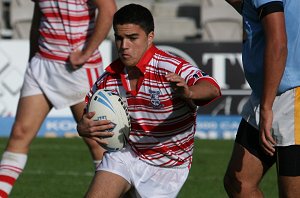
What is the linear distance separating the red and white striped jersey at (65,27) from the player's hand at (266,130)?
95.6 inches

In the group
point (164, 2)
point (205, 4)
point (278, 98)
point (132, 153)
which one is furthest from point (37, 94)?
point (164, 2)

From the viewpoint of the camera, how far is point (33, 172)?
1023 centimetres

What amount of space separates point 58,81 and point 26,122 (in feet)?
1.48

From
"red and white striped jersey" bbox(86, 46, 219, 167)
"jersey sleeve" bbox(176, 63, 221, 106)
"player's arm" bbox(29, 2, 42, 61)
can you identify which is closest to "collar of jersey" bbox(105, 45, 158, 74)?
"red and white striped jersey" bbox(86, 46, 219, 167)

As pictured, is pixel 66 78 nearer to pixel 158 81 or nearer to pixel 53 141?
pixel 158 81

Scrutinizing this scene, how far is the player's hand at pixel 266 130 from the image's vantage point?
5535mm

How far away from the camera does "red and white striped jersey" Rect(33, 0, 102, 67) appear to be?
298 inches

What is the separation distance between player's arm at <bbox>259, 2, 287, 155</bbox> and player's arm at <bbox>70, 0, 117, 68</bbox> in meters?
2.18

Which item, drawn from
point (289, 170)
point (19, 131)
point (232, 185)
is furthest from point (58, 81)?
point (289, 170)

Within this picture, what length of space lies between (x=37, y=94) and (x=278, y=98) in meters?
2.40

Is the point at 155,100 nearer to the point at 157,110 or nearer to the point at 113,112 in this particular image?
the point at 157,110

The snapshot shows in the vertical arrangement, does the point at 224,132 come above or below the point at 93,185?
below

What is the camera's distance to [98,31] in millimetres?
7508

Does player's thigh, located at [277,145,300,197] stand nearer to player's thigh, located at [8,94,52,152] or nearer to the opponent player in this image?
the opponent player
